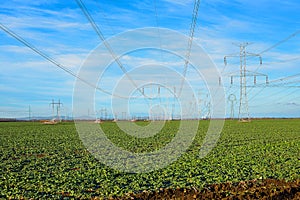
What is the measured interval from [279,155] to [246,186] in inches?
390

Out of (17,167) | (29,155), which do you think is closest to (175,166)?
(17,167)

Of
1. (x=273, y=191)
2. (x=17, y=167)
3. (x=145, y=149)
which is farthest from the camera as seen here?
(x=145, y=149)

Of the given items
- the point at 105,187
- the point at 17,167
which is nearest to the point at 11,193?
the point at 105,187

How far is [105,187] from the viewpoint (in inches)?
513

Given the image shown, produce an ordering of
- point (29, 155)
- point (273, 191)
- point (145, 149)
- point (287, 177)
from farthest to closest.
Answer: point (145, 149), point (29, 155), point (287, 177), point (273, 191)

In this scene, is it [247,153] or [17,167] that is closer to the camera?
[17,167]

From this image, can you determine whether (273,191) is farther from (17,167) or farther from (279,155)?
(17,167)

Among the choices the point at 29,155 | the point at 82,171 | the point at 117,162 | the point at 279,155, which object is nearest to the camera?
the point at 82,171

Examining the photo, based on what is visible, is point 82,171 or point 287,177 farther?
point 82,171

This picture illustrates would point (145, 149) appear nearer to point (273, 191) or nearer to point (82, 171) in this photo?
point (82, 171)

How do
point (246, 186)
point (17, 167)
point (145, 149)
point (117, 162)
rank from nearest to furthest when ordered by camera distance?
point (246, 186), point (17, 167), point (117, 162), point (145, 149)

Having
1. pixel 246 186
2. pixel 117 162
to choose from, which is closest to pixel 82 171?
pixel 117 162

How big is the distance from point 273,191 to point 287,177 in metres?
3.28

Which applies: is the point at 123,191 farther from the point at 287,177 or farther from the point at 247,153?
the point at 247,153
